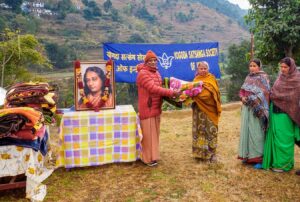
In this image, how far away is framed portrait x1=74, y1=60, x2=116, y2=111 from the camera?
395cm

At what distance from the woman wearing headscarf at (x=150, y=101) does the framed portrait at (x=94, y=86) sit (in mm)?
427

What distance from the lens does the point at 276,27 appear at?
303 inches

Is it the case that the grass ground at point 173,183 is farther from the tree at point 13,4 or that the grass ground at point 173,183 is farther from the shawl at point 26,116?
the tree at point 13,4

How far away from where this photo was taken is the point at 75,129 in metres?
3.87

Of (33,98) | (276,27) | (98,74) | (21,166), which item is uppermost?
(276,27)

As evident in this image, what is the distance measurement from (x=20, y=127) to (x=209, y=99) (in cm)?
235

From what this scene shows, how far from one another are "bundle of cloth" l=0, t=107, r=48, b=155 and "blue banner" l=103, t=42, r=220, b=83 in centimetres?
406

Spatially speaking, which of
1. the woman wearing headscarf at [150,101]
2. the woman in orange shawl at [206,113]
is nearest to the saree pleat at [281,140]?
the woman in orange shawl at [206,113]

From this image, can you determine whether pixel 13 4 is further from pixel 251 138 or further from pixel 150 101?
pixel 251 138

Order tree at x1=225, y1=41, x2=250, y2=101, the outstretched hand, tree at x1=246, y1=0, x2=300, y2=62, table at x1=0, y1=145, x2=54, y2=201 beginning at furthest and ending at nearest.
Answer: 1. tree at x1=225, y1=41, x2=250, y2=101
2. tree at x1=246, y1=0, x2=300, y2=62
3. the outstretched hand
4. table at x1=0, y1=145, x2=54, y2=201

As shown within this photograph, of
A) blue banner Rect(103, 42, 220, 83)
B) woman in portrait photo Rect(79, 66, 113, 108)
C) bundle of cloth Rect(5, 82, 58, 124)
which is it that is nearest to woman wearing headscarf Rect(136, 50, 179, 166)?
woman in portrait photo Rect(79, 66, 113, 108)

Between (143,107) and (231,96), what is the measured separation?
19484mm

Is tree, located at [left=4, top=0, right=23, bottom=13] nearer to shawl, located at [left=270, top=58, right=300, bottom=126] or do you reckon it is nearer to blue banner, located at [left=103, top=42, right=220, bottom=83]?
blue banner, located at [left=103, top=42, right=220, bottom=83]

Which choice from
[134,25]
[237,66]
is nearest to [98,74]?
[237,66]
